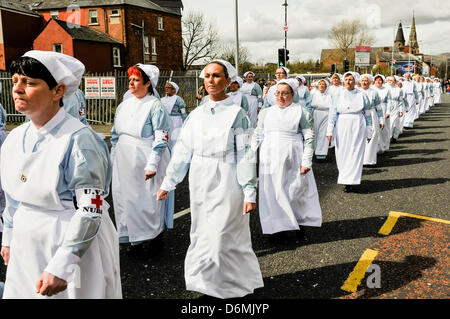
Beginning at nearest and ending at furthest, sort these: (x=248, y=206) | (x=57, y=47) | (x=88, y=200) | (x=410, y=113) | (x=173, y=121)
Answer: (x=88, y=200), (x=248, y=206), (x=173, y=121), (x=410, y=113), (x=57, y=47)

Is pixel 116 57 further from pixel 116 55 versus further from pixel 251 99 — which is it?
pixel 251 99

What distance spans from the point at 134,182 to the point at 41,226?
108 inches

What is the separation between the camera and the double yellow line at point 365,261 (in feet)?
13.9

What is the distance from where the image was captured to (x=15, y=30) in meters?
38.2

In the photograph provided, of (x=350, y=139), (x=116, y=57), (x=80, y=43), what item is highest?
(x=80, y=43)

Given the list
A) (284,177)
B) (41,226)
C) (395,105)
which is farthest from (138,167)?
(395,105)

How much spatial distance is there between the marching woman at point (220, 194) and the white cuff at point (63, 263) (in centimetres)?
169

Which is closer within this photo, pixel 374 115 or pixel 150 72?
pixel 150 72

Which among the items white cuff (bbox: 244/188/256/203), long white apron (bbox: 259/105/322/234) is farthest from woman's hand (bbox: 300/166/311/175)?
white cuff (bbox: 244/188/256/203)

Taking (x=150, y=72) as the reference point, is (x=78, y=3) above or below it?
above

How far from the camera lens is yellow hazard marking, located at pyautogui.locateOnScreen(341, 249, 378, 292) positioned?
13.8 feet

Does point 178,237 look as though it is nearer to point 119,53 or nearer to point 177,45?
point 119,53

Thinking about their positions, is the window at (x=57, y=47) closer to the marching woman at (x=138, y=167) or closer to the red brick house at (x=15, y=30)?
the red brick house at (x=15, y=30)

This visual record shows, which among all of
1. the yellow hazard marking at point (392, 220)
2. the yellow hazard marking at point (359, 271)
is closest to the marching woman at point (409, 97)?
the yellow hazard marking at point (392, 220)
